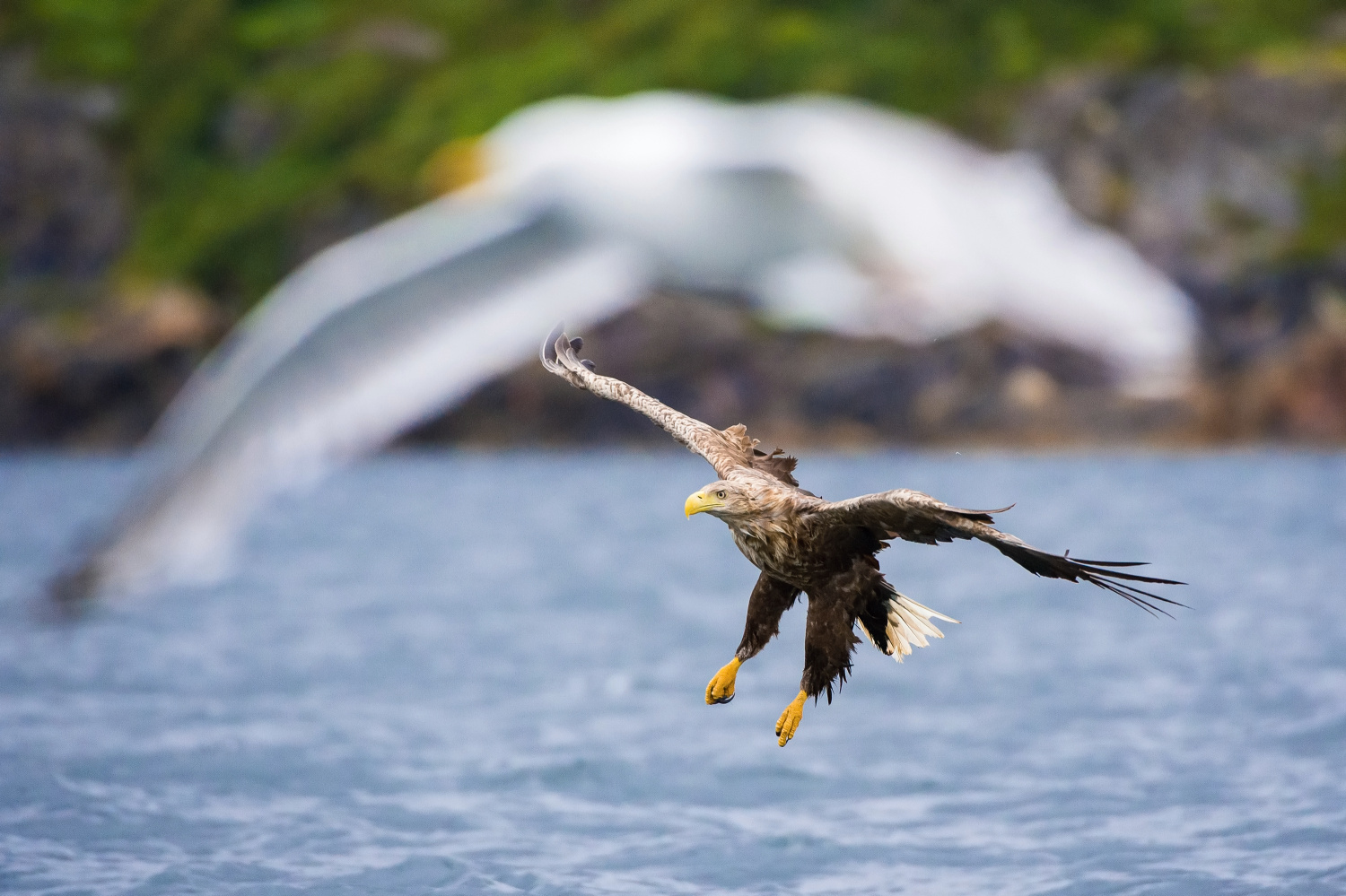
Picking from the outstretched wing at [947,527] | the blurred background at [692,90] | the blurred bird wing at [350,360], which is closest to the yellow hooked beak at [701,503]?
the outstretched wing at [947,527]

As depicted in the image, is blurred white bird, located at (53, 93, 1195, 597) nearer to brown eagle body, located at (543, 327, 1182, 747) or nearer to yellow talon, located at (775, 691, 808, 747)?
brown eagle body, located at (543, 327, 1182, 747)

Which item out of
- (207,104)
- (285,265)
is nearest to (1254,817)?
(285,265)

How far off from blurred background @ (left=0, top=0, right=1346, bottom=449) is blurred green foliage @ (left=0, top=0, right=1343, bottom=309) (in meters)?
0.19

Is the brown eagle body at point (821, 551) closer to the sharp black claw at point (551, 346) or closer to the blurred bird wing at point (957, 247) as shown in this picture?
the sharp black claw at point (551, 346)

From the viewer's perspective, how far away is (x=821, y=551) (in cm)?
648

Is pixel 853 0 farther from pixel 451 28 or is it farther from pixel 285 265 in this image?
pixel 285 265

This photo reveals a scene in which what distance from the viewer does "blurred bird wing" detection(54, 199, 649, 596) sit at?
1175cm

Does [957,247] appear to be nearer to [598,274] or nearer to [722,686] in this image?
[598,274]

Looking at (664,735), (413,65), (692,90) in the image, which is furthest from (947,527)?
(413,65)

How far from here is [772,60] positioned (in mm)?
69688

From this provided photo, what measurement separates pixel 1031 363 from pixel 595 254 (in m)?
30.7

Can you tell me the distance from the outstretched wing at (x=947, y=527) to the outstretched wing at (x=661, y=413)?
93cm

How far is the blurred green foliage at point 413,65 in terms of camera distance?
6191cm

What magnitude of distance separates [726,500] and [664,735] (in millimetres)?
5930
